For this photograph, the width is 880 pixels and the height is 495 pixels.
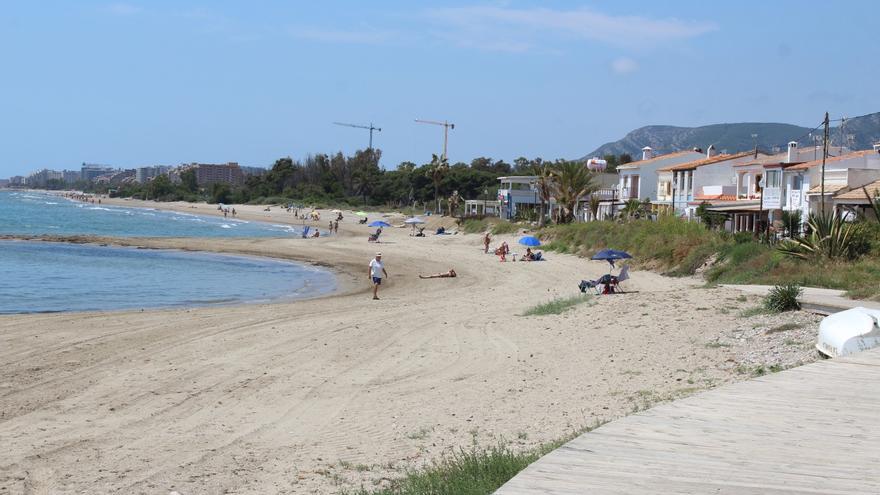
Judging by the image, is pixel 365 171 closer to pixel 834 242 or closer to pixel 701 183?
pixel 701 183

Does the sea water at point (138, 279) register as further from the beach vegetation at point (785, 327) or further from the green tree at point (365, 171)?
the green tree at point (365, 171)

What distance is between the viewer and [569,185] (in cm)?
5600

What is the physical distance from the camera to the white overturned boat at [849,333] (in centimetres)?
1118

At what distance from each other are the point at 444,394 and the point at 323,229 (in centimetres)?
6599

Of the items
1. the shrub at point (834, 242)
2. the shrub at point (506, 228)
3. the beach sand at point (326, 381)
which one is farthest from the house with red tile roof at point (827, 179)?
the beach sand at point (326, 381)

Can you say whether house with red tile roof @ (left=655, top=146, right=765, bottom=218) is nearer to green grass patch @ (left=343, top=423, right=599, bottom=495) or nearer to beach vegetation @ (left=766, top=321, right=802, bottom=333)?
beach vegetation @ (left=766, top=321, right=802, bottom=333)

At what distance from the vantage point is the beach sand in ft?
30.0

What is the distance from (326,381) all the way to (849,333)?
6.84 metres

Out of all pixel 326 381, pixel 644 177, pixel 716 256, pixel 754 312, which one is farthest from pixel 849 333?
pixel 644 177

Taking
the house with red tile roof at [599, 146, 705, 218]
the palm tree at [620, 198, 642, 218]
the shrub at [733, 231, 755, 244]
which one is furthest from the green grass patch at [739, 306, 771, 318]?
Result: the house with red tile roof at [599, 146, 705, 218]

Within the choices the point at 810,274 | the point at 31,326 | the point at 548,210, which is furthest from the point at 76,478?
the point at 548,210

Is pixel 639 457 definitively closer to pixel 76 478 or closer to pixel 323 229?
pixel 76 478

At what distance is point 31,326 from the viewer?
19.0 metres

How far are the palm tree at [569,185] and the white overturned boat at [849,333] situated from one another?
44145 mm
